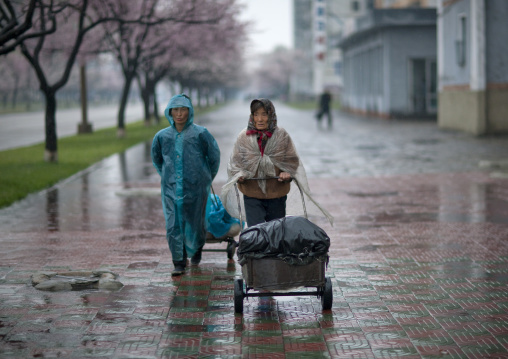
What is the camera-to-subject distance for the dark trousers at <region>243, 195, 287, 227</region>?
6723mm

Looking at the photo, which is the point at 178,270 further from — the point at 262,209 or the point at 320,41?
the point at 320,41

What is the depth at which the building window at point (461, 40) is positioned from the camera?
1116 inches

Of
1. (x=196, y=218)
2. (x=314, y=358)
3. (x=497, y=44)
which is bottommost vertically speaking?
(x=314, y=358)

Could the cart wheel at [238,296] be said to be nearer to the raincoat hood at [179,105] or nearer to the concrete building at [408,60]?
the raincoat hood at [179,105]

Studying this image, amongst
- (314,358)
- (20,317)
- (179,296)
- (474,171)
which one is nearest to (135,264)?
(179,296)

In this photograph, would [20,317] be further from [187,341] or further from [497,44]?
[497,44]

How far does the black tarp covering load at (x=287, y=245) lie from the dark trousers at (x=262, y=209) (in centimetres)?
85

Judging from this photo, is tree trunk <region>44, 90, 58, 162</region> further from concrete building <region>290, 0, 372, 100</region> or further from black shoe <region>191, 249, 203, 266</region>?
concrete building <region>290, 0, 372, 100</region>

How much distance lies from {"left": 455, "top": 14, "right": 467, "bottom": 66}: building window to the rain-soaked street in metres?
15.0

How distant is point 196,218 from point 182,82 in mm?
49509

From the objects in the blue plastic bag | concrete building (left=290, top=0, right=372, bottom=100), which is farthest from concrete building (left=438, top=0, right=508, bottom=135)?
concrete building (left=290, top=0, right=372, bottom=100)

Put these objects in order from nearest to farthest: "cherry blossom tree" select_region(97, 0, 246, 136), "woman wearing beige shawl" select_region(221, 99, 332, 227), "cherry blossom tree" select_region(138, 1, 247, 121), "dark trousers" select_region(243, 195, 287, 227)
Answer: "woman wearing beige shawl" select_region(221, 99, 332, 227) → "dark trousers" select_region(243, 195, 287, 227) → "cherry blossom tree" select_region(97, 0, 246, 136) → "cherry blossom tree" select_region(138, 1, 247, 121)

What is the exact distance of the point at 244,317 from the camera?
19.5 ft

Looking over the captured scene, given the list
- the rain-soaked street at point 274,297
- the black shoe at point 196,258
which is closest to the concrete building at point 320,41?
the rain-soaked street at point 274,297
